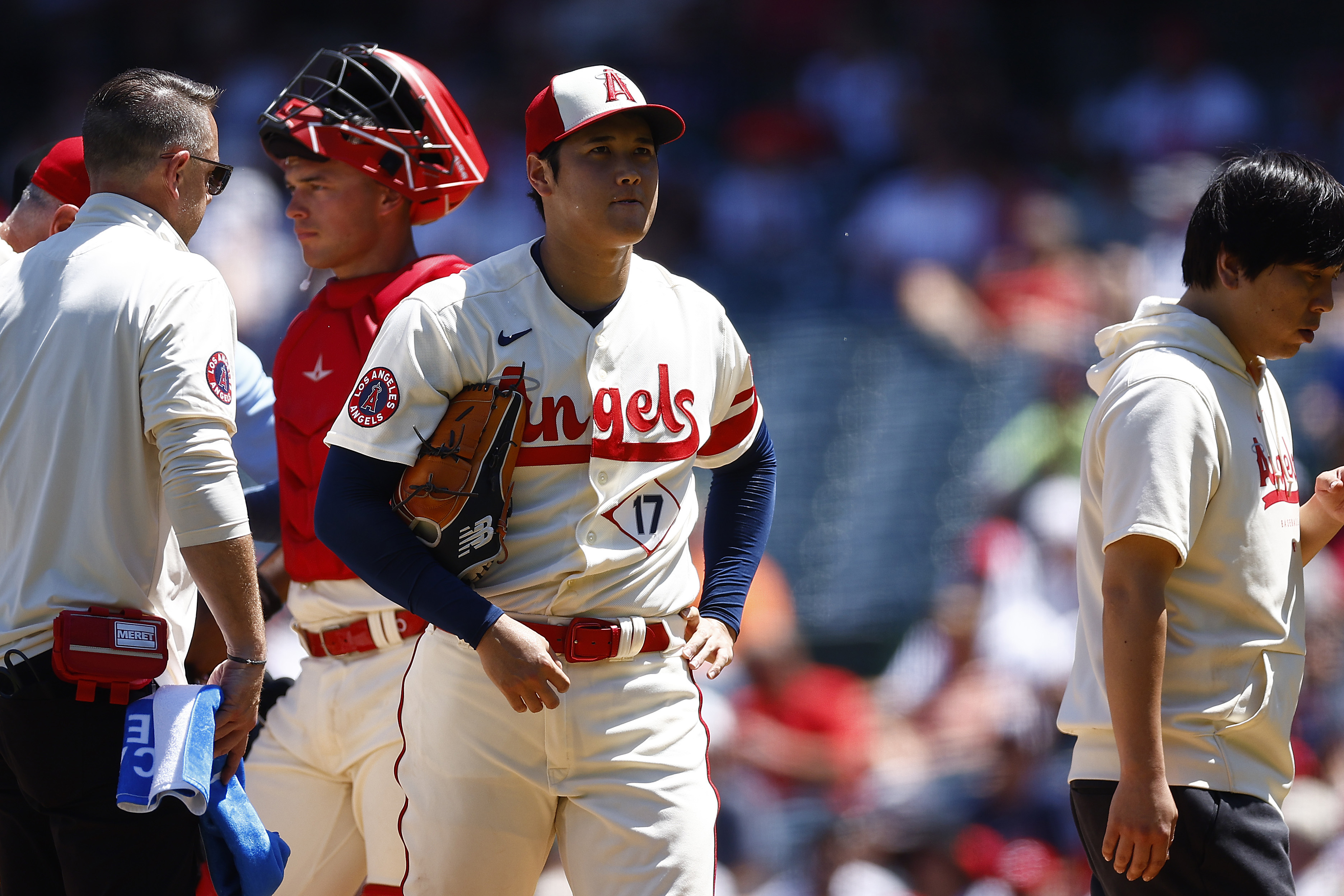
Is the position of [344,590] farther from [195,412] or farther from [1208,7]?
[1208,7]

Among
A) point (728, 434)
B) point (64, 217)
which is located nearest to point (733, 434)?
point (728, 434)

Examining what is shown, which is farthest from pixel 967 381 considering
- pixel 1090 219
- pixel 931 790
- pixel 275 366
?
pixel 275 366

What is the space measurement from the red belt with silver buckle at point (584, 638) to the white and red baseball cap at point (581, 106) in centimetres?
94

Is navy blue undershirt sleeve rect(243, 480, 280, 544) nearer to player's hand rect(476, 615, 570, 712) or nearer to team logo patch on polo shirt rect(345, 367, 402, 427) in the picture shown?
team logo patch on polo shirt rect(345, 367, 402, 427)

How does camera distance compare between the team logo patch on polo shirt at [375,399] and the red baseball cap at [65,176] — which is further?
the red baseball cap at [65,176]

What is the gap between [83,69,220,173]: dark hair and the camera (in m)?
2.86

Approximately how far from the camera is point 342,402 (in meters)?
3.36

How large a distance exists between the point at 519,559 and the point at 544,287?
0.54 meters

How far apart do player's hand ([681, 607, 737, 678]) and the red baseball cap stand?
180 centimetres

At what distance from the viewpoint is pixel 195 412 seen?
2.65 meters

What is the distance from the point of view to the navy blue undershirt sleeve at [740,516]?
3.12 m

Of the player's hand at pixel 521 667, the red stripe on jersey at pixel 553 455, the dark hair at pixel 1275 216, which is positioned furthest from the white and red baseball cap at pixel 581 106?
the dark hair at pixel 1275 216

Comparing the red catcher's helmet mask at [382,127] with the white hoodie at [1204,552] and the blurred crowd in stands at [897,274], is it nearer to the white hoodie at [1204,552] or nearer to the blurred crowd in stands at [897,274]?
the white hoodie at [1204,552]

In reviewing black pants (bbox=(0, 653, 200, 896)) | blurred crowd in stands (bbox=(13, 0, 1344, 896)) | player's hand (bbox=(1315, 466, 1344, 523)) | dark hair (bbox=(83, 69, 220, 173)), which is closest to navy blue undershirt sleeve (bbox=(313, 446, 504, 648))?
black pants (bbox=(0, 653, 200, 896))
